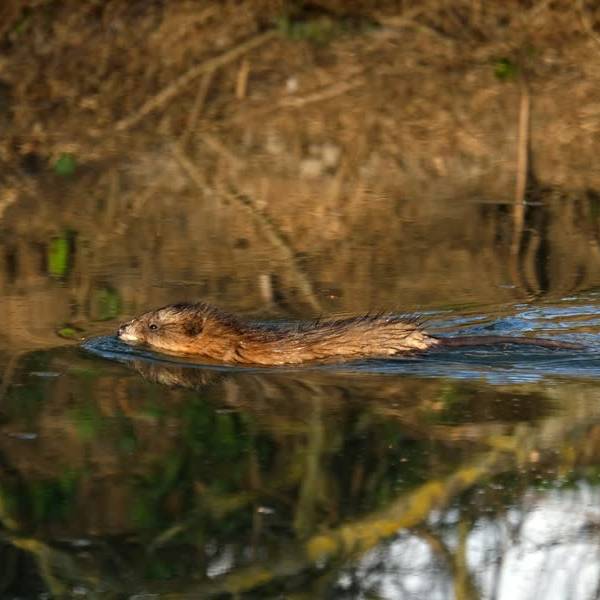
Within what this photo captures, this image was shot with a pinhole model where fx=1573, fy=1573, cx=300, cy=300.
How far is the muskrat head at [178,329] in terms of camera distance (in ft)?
24.5

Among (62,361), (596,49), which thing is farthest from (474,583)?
(596,49)

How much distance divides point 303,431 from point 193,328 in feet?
4.20

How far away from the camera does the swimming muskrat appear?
7242mm

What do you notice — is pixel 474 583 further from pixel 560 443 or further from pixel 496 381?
pixel 496 381

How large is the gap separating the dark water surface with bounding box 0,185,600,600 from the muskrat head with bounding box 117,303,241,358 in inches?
3.4

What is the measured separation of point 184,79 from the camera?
13.9 meters

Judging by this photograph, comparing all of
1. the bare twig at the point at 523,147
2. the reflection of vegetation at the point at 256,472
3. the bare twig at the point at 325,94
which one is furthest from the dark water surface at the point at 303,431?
the bare twig at the point at 325,94

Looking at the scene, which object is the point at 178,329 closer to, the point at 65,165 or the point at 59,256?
the point at 59,256

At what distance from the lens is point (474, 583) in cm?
502

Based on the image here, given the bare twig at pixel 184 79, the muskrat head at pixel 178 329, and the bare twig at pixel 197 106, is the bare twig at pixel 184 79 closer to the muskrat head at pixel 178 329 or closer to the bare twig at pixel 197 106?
the bare twig at pixel 197 106

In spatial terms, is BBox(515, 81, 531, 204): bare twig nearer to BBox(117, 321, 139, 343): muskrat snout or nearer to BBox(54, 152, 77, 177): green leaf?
BBox(54, 152, 77, 177): green leaf

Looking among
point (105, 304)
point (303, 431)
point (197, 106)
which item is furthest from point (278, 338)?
point (197, 106)

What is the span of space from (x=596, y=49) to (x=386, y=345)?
848 cm

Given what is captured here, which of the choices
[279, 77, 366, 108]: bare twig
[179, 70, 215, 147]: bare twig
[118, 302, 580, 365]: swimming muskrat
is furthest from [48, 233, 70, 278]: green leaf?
[279, 77, 366, 108]: bare twig
